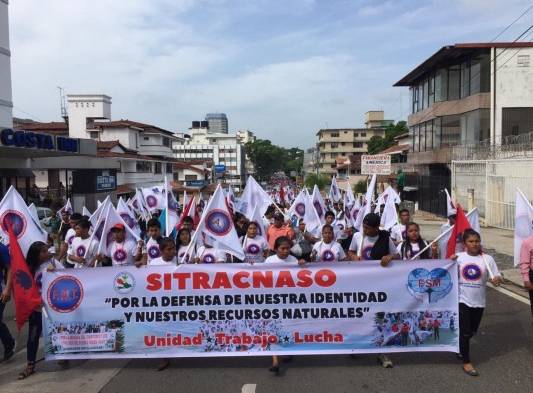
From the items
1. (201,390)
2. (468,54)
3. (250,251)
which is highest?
(468,54)

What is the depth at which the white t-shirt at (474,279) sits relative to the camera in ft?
17.1

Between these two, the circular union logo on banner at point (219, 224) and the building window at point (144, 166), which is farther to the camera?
the building window at point (144, 166)

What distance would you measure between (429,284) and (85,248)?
4.59 m

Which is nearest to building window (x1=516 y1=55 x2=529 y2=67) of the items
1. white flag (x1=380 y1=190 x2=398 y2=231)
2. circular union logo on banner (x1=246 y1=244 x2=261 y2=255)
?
white flag (x1=380 y1=190 x2=398 y2=231)

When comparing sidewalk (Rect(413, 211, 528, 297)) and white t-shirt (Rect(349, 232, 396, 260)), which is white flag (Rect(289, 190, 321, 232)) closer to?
sidewalk (Rect(413, 211, 528, 297))

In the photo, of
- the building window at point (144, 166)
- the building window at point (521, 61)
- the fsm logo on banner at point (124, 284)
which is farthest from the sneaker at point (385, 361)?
the building window at point (144, 166)

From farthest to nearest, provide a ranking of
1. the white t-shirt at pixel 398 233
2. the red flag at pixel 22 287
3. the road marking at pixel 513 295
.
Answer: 1. the white t-shirt at pixel 398 233
2. the road marking at pixel 513 295
3. the red flag at pixel 22 287

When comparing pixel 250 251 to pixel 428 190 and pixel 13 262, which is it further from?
pixel 428 190

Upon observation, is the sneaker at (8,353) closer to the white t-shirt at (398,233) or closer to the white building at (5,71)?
the white t-shirt at (398,233)

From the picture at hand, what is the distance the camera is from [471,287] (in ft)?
17.1

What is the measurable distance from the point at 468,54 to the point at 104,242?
2533 cm

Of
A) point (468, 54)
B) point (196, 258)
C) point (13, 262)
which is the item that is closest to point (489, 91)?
point (468, 54)

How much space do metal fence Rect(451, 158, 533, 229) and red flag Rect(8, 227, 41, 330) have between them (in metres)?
15.4

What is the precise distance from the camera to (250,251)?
7.23 metres
